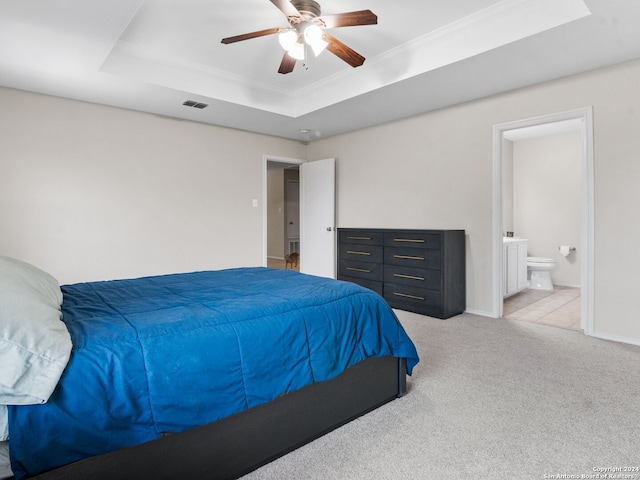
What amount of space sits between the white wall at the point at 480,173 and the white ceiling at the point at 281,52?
205mm

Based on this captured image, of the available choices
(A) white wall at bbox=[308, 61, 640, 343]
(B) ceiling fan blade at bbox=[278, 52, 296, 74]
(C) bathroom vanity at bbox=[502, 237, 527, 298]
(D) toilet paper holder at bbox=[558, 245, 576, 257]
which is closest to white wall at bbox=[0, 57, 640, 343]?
(A) white wall at bbox=[308, 61, 640, 343]

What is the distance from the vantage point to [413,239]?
13.4 feet

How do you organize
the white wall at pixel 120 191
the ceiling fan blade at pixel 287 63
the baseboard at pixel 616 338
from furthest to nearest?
the white wall at pixel 120 191 → the baseboard at pixel 616 338 → the ceiling fan blade at pixel 287 63

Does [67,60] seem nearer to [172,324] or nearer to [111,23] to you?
[111,23]

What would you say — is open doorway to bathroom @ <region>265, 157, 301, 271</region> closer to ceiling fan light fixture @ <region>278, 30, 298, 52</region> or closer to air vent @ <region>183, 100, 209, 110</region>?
air vent @ <region>183, 100, 209, 110</region>

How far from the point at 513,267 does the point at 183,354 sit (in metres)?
4.86

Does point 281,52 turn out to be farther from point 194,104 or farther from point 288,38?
point 194,104

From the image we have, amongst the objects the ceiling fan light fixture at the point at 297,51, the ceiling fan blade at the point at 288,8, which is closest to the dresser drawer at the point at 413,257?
the ceiling fan light fixture at the point at 297,51

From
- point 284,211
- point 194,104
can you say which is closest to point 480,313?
point 194,104

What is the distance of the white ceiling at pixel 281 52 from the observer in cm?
256

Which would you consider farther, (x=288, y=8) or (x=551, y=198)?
(x=551, y=198)

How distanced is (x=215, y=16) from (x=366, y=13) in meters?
1.26

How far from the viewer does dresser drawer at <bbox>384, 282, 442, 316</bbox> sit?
3920 millimetres

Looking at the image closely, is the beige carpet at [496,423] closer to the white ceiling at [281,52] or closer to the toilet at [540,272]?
the white ceiling at [281,52]
